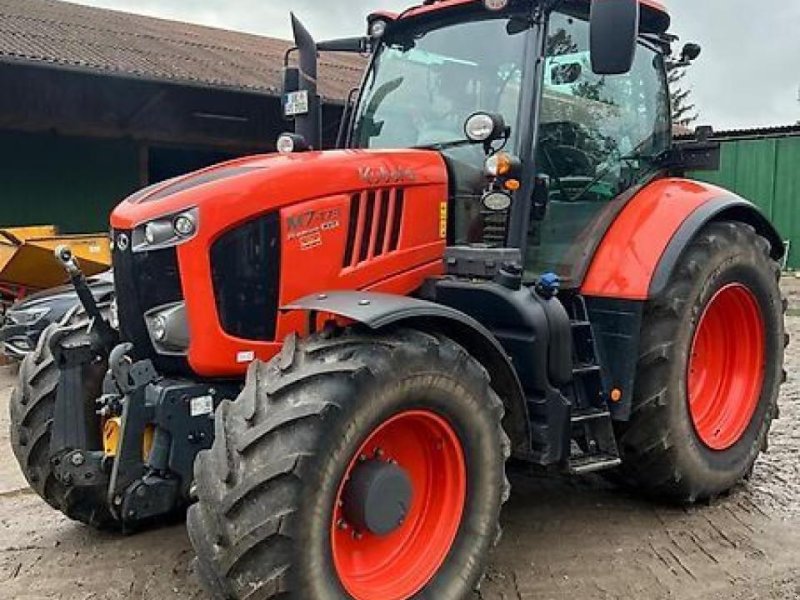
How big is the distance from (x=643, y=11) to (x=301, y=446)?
10.0 feet

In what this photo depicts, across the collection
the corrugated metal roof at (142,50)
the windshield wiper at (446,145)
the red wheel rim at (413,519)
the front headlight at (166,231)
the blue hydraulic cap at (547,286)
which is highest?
the corrugated metal roof at (142,50)

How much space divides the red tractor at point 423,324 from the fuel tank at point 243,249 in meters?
0.01

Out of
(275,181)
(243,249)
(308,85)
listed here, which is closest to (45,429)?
(243,249)

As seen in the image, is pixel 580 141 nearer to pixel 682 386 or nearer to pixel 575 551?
pixel 682 386

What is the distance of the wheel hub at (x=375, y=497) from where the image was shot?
9.92 feet

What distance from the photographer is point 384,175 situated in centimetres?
370

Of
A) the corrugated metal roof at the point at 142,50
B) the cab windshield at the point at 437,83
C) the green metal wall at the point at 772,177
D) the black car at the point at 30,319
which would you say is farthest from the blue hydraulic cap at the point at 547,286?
the green metal wall at the point at 772,177

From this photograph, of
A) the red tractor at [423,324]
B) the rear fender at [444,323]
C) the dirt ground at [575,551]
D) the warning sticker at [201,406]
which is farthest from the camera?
the dirt ground at [575,551]

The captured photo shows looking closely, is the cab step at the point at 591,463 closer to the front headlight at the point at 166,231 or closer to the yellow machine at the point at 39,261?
the front headlight at the point at 166,231

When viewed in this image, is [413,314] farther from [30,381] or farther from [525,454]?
[30,381]

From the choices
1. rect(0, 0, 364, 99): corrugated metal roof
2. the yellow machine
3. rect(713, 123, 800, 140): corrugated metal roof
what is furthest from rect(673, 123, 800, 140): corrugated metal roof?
the yellow machine

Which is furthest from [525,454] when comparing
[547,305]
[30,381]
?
[30,381]

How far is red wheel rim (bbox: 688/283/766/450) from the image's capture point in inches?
184

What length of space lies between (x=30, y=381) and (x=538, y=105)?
254 cm
